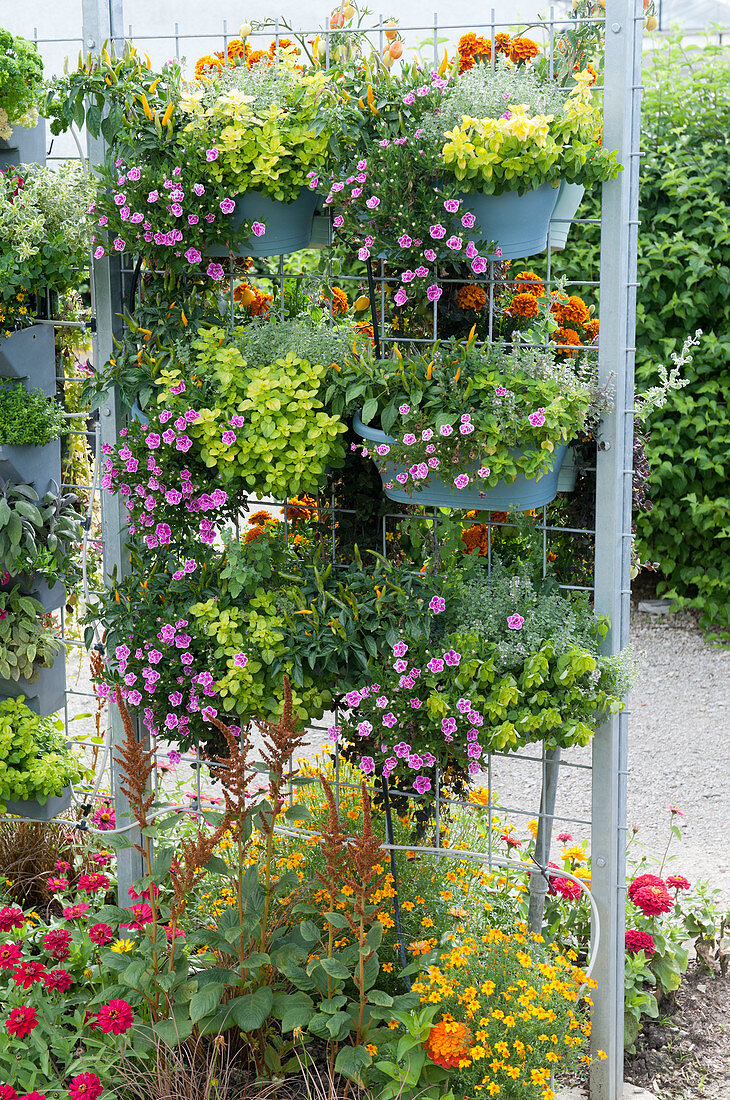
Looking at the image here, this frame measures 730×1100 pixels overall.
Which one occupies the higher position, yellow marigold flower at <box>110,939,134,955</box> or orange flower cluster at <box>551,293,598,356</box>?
orange flower cluster at <box>551,293,598,356</box>

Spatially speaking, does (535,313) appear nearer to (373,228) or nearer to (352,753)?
(373,228)

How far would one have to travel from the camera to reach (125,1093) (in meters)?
2.45

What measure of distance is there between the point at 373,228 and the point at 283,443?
479 millimetres

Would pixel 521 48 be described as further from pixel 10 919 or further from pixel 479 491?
pixel 10 919

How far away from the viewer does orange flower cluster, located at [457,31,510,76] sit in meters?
2.45

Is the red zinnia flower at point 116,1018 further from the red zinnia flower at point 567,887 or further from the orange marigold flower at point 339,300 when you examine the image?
Result: the orange marigold flower at point 339,300

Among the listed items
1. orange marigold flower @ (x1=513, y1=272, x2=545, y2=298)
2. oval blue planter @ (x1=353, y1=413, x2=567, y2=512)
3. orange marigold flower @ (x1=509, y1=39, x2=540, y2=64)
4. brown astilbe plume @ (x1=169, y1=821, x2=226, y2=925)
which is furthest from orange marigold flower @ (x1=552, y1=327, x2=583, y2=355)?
brown astilbe plume @ (x1=169, y1=821, x2=226, y2=925)

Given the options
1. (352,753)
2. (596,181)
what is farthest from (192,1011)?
(596,181)

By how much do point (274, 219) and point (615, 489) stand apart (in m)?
0.97

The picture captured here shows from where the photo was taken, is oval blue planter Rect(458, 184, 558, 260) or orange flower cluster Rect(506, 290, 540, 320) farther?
orange flower cluster Rect(506, 290, 540, 320)

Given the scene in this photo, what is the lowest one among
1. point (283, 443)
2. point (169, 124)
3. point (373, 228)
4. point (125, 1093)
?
point (125, 1093)

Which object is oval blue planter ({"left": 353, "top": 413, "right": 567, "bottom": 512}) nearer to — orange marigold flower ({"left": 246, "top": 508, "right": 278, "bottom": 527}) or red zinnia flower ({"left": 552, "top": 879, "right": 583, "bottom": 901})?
orange marigold flower ({"left": 246, "top": 508, "right": 278, "bottom": 527})

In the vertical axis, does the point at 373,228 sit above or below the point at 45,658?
above

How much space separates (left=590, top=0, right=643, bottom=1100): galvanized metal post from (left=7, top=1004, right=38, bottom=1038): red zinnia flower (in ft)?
4.02
